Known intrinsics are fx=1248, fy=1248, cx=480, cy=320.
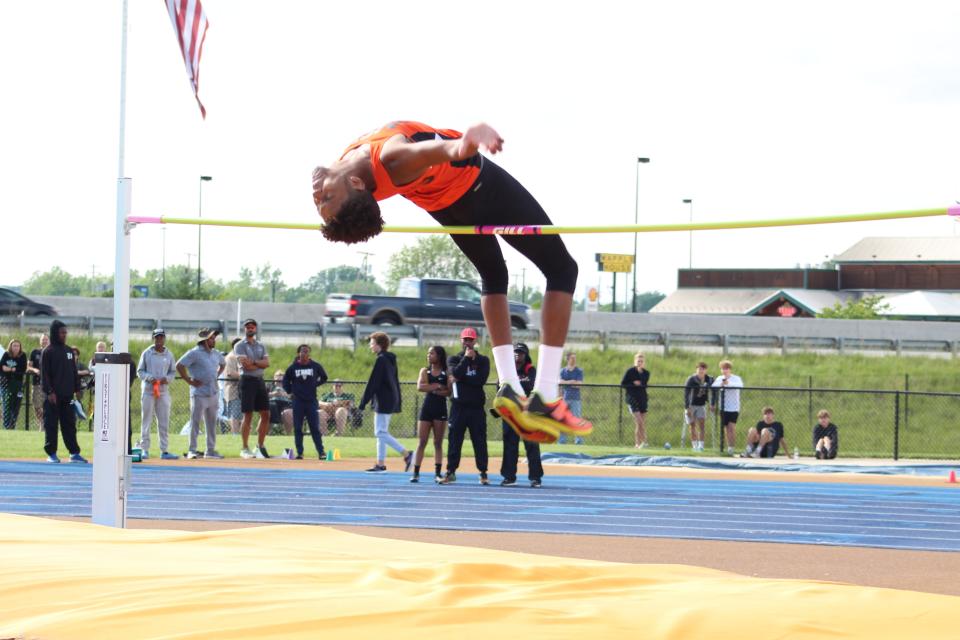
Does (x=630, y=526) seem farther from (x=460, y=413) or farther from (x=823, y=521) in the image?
(x=460, y=413)

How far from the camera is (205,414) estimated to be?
1369cm

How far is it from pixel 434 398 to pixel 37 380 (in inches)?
274

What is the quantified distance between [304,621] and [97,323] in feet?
78.9

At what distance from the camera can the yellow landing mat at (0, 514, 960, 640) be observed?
374cm

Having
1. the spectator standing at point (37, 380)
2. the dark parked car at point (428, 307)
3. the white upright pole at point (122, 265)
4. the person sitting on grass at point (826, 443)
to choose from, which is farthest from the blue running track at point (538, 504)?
the dark parked car at point (428, 307)

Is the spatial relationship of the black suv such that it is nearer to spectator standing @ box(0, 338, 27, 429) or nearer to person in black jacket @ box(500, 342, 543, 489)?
spectator standing @ box(0, 338, 27, 429)

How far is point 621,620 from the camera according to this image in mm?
3879

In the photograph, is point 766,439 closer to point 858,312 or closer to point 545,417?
point 545,417

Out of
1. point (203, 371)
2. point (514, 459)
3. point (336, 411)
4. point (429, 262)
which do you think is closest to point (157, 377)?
point (203, 371)

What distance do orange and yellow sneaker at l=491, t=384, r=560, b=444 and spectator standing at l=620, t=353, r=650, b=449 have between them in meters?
9.07

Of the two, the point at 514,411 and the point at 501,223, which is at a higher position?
the point at 501,223

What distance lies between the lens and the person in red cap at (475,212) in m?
4.40

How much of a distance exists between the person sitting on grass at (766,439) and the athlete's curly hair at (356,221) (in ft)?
41.5

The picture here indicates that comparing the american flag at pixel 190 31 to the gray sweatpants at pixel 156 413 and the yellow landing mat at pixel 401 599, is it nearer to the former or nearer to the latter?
the yellow landing mat at pixel 401 599
